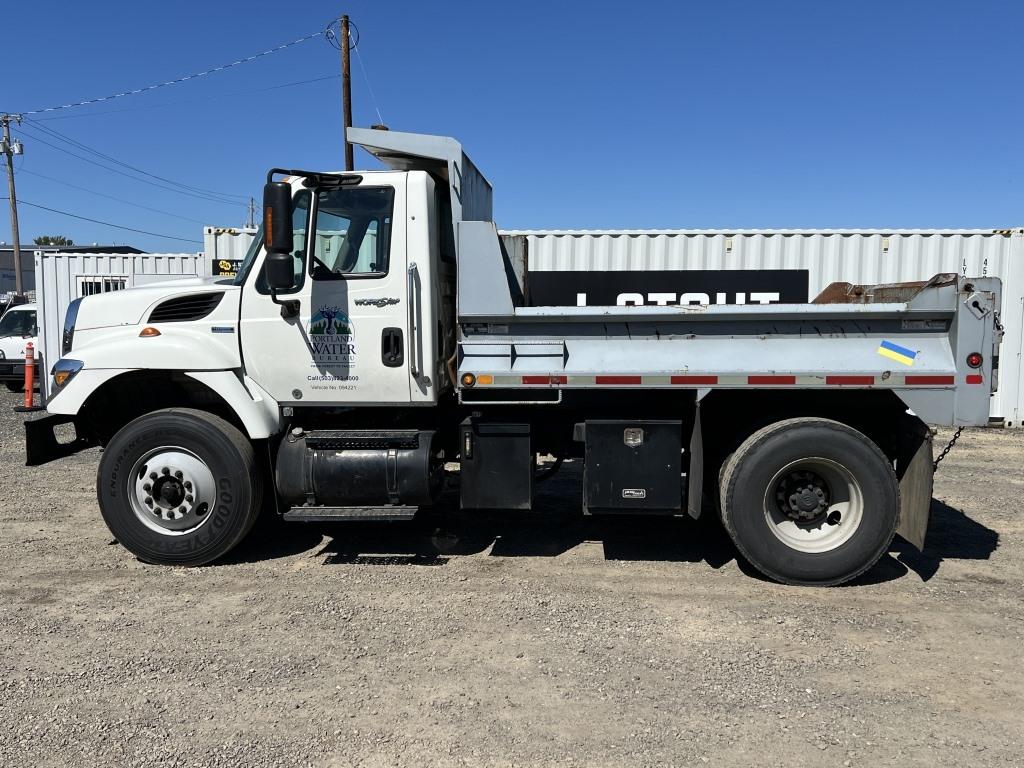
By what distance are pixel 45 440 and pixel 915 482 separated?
6054mm

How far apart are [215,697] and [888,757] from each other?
9.72ft

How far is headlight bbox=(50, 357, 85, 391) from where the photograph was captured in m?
5.14

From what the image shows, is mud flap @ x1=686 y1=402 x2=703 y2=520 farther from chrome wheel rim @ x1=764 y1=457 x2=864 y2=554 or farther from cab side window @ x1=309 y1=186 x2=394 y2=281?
cab side window @ x1=309 y1=186 x2=394 y2=281

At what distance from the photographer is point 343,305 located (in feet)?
16.5

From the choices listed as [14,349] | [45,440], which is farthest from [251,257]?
[14,349]

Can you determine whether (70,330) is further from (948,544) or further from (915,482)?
(948,544)

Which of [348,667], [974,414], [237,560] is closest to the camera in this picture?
[348,667]

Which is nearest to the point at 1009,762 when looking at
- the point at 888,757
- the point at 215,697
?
the point at 888,757

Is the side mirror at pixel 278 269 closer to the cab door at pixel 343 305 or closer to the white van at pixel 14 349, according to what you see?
the cab door at pixel 343 305

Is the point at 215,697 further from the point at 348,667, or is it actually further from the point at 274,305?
the point at 274,305

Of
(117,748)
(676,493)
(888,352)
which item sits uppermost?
(888,352)

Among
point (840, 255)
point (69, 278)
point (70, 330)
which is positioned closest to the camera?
point (70, 330)

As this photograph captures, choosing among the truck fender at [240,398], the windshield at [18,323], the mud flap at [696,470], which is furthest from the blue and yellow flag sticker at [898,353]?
the windshield at [18,323]

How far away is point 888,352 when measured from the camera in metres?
4.73
